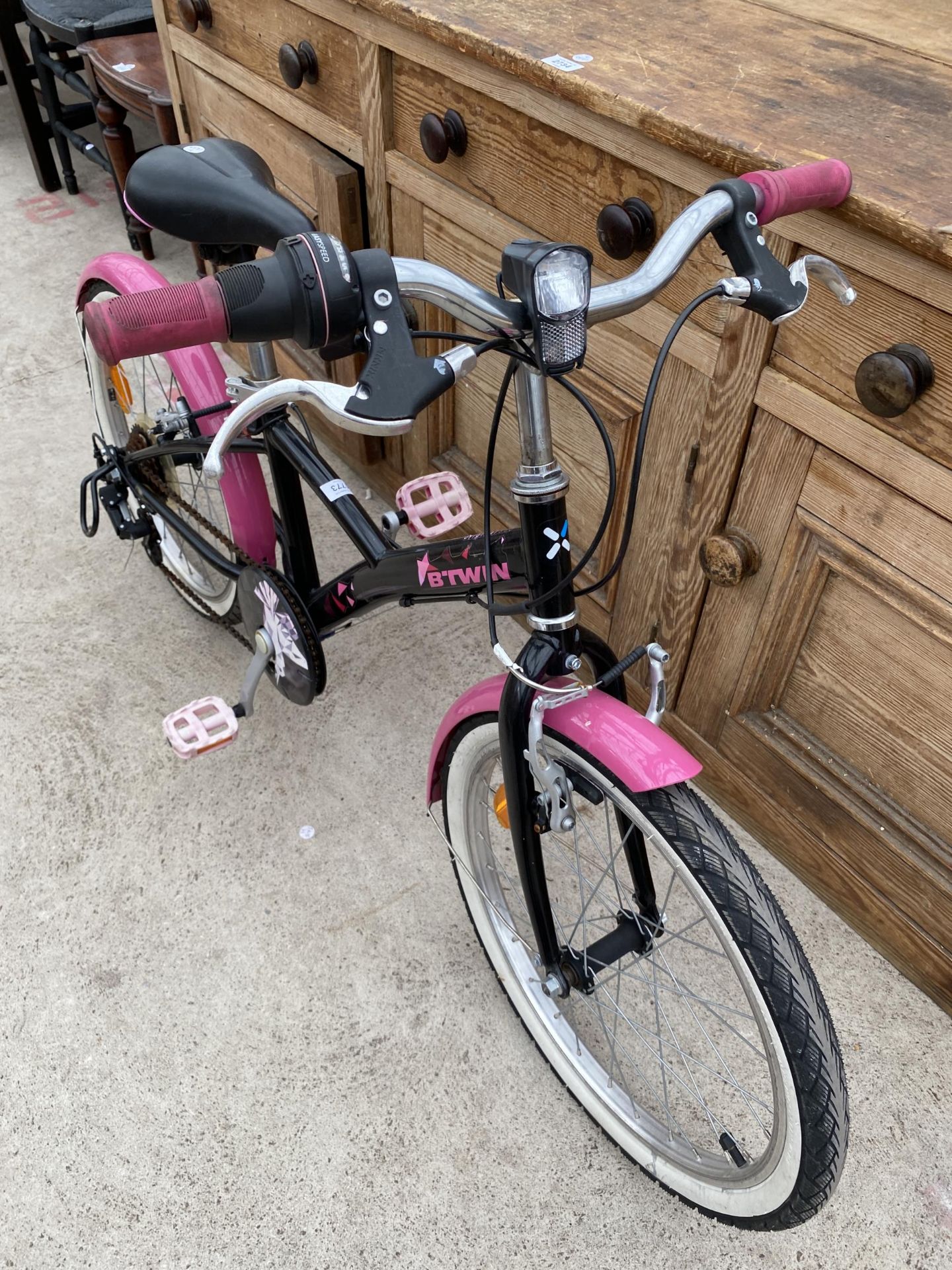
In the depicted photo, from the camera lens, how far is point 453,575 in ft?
4.14

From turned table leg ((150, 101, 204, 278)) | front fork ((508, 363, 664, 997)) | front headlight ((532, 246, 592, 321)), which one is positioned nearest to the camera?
front headlight ((532, 246, 592, 321))

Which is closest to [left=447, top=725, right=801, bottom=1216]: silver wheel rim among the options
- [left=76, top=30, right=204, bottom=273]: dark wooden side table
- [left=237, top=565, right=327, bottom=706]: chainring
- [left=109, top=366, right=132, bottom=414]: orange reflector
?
[left=237, top=565, right=327, bottom=706]: chainring

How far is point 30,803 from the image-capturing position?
1.70m

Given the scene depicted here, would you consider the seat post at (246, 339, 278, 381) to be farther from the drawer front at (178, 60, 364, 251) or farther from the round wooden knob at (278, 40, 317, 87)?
the round wooden knob at (278, 40, 317, 87)

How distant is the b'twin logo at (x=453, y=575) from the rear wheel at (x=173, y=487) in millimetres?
587

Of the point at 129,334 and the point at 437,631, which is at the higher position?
the point at 129,334

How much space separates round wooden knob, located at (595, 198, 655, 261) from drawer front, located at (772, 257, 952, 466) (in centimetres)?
21

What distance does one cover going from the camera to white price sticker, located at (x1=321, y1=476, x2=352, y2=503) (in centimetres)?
141

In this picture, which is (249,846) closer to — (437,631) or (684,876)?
(437,631)

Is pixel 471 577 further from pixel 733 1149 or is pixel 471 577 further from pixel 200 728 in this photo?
pixel 733 1149

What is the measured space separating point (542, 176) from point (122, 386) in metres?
0.93

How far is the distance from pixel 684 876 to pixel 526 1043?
57 cm

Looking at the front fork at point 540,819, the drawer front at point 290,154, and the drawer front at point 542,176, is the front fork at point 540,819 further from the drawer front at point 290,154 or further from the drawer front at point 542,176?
the drawer front at point 290,154

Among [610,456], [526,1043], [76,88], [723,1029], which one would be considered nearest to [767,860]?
[723,1029]
